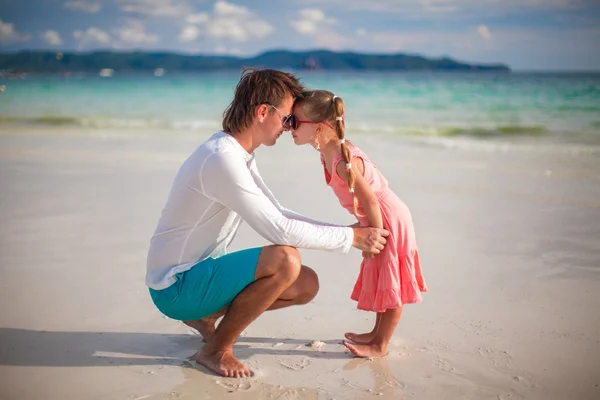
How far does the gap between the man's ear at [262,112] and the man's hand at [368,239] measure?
663mm

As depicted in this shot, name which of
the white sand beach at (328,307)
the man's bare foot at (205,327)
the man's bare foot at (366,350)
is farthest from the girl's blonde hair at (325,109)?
the man's bare foot at (205,327)

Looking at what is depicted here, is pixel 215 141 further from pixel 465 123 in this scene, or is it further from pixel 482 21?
pixel 482 21

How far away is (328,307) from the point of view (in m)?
3.73

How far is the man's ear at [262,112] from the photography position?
9.46 feet

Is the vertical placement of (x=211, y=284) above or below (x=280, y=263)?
below

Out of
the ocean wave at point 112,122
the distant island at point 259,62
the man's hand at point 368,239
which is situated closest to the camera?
the man's hand at point 368,239

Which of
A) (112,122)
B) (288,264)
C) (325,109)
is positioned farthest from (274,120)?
(112,122)

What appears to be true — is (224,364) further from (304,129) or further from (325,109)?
(325,109)

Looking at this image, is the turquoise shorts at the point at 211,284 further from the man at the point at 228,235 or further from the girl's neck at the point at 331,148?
the girl's neck at the point at 331,148

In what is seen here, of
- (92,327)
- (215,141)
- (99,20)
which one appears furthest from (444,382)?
(99,20)

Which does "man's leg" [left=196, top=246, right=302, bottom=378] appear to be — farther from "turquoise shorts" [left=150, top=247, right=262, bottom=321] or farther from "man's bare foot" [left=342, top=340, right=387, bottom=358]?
"man's bare foot" [left=342, top=340, right=387, bottom=358]

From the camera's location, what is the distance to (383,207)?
306cm

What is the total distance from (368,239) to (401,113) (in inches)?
647

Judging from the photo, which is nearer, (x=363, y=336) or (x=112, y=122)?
(x=363, y=336)
